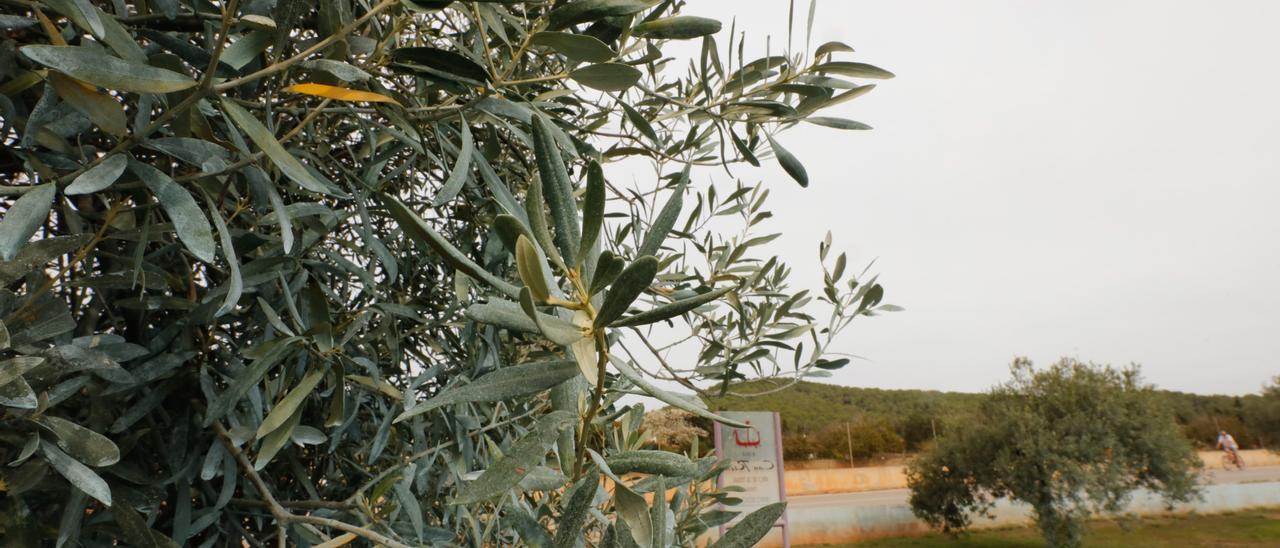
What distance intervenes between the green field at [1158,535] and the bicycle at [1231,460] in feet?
28.1

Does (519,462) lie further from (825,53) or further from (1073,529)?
(1073,529)

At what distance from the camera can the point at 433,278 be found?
1.00 metres

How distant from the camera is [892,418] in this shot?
88.1 ft

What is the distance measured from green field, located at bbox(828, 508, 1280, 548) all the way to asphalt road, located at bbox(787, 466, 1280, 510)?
0.93 metres

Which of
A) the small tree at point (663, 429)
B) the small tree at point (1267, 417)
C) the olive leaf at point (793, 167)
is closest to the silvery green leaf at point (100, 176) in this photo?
the small tree at point (663, 429)

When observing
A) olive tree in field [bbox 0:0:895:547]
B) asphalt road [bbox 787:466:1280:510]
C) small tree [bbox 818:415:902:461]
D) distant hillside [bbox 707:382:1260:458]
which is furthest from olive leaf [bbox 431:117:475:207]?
small tree [bbox 818:415:902:461]

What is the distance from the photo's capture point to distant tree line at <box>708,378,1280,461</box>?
23.6 m

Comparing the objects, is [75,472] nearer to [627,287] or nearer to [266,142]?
[266,142]

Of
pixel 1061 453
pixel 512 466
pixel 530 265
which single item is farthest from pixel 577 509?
pixel 1061 453

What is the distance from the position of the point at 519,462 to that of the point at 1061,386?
14.7 m

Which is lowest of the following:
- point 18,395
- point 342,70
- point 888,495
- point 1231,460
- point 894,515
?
point 894,515

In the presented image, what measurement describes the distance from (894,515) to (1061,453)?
11.9 feet

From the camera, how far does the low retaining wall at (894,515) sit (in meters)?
12.7

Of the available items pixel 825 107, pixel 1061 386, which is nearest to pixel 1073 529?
pixel 1061 386
